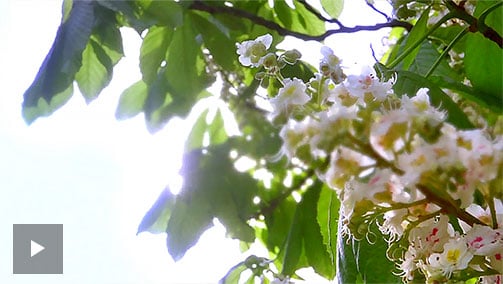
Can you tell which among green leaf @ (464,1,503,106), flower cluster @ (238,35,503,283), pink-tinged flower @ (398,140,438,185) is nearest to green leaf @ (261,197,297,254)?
green leaf @ (464,1,503,106)

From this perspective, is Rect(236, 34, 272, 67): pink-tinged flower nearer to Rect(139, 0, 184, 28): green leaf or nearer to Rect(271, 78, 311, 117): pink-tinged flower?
Rect(271, 78, 311, 117): pink-tinged flower

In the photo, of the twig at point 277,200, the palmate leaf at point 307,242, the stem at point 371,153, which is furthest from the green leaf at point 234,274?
the stem at point 371,153

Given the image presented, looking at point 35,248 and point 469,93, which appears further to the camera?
point 35,248

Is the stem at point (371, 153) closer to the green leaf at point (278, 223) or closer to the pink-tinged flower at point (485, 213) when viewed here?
the pink-tinged flower at point (485, 213)

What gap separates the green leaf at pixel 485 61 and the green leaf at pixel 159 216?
13.5 inches

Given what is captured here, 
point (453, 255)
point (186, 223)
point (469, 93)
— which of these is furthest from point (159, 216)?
point (453, 255)

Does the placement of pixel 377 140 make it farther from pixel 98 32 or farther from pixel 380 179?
pixel 98 32

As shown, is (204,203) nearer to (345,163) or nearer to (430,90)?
(430,90)

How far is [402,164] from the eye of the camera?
279 mm

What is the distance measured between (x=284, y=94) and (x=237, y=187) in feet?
1.64

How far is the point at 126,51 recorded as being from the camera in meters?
0.74

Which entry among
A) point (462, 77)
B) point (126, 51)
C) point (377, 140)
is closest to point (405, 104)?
point (377, 140)

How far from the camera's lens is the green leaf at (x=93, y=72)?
2.35ft

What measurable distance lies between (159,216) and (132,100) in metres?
0.15
